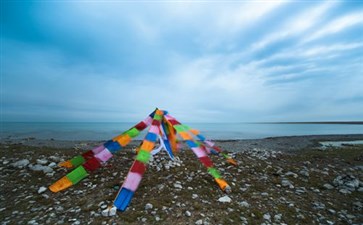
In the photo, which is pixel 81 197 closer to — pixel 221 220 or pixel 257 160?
pixel 221 220

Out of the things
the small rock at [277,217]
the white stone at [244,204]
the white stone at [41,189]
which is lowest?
the small rock at [277,217]

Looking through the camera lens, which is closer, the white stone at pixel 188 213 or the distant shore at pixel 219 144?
the white stone at pixel 188 213

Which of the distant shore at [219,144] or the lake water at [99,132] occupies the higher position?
the distant shore at [219,144]

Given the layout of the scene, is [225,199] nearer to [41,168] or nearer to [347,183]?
[347,183]

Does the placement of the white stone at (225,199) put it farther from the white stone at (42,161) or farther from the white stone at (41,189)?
the white stone at (42,161)

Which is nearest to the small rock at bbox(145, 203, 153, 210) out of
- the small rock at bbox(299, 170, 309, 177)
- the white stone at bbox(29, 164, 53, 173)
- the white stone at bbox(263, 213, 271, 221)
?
Answer: the white stone at bbox(263, 213, 271, 221)

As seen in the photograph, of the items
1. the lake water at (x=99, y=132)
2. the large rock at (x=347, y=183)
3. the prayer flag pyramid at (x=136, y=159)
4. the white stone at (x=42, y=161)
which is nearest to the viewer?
the prayer flag pyramid at (x=136, y=159)

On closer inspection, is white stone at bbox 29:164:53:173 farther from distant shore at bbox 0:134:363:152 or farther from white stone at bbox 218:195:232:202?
distant shore at bbox 0:134:363:152

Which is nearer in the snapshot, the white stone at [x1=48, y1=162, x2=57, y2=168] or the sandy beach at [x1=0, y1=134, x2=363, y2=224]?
the sandy beach at [x1=0, y1=134, x2=363, y2=224]

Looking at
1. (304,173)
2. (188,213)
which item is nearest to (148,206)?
(188,213)

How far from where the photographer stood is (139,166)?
4773 mm

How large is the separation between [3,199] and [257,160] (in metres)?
9.69

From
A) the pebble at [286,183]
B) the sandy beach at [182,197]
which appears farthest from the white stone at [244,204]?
the pebble at [286,183]

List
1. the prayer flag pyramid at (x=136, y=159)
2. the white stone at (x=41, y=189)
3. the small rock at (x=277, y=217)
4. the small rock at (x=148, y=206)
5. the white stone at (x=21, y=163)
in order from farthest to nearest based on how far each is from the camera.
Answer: the white stone at (x=21, y=163) < the white stone at (x=41, y=189) < the prayer flag pyramid at (x=136, y=159) < the small rock at (x=148, y=206) < the small rock at (x=277, y=217)
